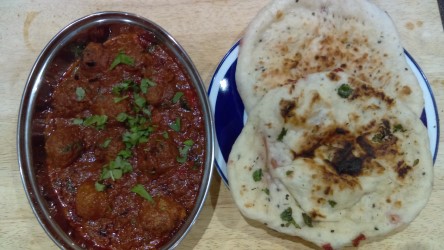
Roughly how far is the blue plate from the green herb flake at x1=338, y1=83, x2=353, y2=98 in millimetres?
631

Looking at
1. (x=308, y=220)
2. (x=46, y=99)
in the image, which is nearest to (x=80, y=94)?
(x=46, y=99)

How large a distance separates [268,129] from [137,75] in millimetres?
946

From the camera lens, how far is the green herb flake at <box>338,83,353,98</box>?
2.47 m

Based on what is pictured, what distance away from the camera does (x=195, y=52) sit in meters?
3.07

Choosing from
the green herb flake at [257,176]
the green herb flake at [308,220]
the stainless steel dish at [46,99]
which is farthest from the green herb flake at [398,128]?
the stainless steel dish at [46,99]

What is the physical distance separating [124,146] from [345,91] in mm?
1416

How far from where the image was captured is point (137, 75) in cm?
274

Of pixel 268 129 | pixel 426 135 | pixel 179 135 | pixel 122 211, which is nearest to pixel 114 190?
pixel 122 211

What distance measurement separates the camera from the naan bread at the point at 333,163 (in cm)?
237

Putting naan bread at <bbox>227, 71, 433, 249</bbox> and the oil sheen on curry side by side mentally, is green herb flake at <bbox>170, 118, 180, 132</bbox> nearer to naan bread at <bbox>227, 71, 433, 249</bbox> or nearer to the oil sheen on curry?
the oil sheen on curry

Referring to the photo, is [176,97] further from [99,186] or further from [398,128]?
[398,128]

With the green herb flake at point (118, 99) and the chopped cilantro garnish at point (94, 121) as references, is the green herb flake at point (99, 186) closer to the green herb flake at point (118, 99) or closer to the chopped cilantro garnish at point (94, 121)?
the chopped cilantro garnish at point (94, 121)

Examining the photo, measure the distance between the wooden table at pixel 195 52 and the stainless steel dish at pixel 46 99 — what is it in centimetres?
32

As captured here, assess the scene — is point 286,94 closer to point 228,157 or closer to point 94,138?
point 228,157
